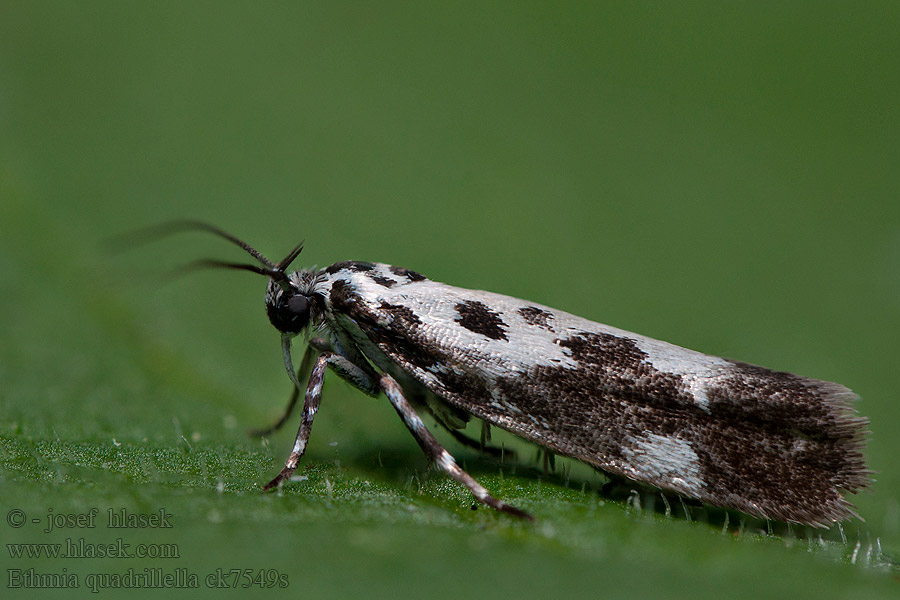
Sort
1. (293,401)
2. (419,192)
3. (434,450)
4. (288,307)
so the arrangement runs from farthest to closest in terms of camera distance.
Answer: (419,192), (293,401), (288,307), (434,450)

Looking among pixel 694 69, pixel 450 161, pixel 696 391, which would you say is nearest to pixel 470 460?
pixel 696 391

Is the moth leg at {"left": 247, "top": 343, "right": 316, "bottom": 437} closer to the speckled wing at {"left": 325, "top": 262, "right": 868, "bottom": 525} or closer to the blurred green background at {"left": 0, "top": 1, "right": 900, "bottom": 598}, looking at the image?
the blurred green background at {"left": 0, "top": 1, "right": 900, "bottom": 598}

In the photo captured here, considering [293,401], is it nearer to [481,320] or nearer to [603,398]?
[481,320]

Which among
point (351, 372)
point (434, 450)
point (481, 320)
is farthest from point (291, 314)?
point (434, 450)

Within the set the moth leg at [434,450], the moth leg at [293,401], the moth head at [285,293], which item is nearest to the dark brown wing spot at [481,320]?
the moth leg at [434,450]

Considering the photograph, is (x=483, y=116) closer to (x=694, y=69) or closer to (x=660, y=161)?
(x=660, y=161)

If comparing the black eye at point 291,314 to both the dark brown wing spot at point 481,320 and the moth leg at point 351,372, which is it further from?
the dark brown wing spot at point 481,320

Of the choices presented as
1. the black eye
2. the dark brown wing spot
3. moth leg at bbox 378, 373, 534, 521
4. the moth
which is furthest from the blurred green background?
the dark brown wing spot
